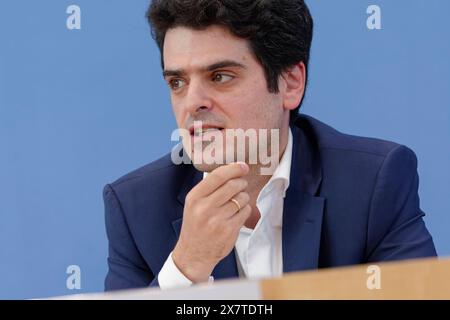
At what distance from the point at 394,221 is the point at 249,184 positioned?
320mm

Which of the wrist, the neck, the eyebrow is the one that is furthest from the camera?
the neck

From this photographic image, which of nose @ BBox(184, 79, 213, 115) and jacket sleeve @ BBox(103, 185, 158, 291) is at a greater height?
nose @ BBox(184, 79, 213, 115)

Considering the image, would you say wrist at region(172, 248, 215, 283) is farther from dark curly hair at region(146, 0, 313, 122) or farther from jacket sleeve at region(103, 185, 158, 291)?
dark curly hair at region(146, 0, 313, 122)

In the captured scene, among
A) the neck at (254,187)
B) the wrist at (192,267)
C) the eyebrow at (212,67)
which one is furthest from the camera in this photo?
the neck at (254,187)

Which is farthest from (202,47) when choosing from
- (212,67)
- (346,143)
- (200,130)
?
(346,143)

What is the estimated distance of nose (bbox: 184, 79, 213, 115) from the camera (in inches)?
53.3

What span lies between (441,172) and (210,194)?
0.81 meters

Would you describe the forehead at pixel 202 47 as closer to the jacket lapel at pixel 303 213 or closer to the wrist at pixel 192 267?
the jacket lapel at pixel 303 213

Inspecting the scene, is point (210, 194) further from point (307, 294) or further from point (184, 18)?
point (307, 294)

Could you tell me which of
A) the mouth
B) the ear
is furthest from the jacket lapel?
the mouth

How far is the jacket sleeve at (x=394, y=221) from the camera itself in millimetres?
1375

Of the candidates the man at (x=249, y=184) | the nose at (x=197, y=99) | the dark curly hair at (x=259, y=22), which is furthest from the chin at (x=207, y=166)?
the dark curly hair at (x=259, y=22)

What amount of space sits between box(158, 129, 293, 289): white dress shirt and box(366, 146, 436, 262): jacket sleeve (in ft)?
0.64

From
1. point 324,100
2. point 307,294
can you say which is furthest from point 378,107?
point 307,294
